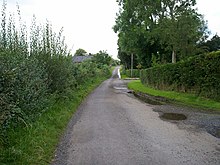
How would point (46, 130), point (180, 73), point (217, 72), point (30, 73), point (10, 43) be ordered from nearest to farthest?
point (46, 130)
point (30, 73)
point (10, 43)
point (217, 72)
point (180, 73)

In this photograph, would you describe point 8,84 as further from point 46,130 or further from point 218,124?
point 218,124

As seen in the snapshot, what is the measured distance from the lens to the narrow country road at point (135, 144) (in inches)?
229

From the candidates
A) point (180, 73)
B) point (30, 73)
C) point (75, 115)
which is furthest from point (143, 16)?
point (30, 73)

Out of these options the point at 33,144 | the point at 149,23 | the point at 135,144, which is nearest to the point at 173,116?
the point at 135,144

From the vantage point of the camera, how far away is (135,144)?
278 inches

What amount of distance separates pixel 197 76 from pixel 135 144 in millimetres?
10815

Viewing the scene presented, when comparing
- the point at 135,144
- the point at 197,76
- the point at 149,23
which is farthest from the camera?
the point at 149,23

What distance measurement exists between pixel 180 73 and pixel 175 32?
7.97 metres

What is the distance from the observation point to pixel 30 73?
869cm

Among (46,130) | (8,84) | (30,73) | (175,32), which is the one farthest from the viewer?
(175,32)

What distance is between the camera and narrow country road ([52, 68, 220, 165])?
5.82m

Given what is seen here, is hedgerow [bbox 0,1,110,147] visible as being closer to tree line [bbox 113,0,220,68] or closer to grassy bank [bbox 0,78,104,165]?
grassy bank [bbox 0,78,104,165]

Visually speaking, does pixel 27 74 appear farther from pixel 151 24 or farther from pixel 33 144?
pixel 151 24

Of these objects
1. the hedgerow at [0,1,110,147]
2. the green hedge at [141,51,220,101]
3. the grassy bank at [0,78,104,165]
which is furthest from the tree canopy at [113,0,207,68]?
the grassy bank at [0,78,104,165]
